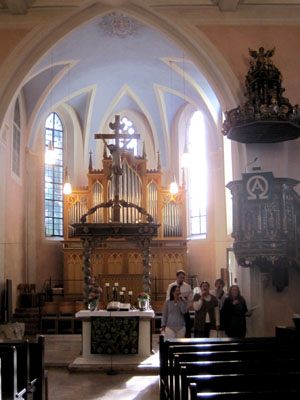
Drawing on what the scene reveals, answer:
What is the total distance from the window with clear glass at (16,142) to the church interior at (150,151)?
0.06 m

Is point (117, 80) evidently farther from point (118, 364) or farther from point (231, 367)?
point (231, 367)

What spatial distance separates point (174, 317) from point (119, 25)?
829 centimetres

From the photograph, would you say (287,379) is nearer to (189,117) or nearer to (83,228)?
(83,228)

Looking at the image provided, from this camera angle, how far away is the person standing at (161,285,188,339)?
8508mm

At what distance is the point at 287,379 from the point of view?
12.8 feet

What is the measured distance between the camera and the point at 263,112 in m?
8.58

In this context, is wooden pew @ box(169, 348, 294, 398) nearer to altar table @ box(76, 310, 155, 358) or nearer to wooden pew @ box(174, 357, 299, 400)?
wooden pew @ box(174, 357, 299, 400)

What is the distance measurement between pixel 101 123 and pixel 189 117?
316 cm

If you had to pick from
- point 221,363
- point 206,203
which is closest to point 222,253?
point 206,203

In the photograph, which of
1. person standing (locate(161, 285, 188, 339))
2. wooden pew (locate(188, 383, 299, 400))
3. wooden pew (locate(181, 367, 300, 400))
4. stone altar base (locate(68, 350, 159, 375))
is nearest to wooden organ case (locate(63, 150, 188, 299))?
stone altar base (locate(68, 350, 159, 375))

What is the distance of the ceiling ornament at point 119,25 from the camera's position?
43.3ft

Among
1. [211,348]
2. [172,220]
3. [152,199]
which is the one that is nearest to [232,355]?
[211,348]

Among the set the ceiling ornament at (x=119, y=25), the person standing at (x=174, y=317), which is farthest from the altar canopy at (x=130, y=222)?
the person standing at (x=174, y=317)

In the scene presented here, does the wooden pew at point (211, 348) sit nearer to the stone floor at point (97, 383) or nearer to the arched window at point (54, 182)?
the stone floor at point (97, 383)
